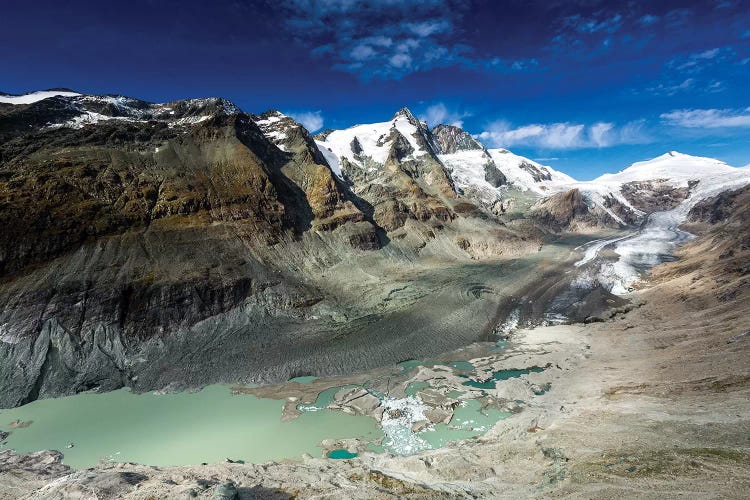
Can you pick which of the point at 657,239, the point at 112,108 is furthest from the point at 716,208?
the point at 112,108

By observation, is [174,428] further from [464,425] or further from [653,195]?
[653,195]

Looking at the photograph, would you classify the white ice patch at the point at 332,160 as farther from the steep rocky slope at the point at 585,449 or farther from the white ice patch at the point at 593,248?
the steep rocky slope at the point at 585,449

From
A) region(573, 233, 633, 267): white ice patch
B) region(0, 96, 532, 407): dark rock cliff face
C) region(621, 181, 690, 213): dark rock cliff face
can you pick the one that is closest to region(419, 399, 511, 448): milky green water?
region(0, 96, 532, 407): dark rock cliff face

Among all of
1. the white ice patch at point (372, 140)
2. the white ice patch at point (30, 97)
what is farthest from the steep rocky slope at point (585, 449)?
the white ice patch at point (372, 140)

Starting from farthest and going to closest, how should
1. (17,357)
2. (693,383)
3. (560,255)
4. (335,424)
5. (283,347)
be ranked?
1. (560,255)
2. (283,347)
3. (17,357)
4. (335,424)
5. (693,383)

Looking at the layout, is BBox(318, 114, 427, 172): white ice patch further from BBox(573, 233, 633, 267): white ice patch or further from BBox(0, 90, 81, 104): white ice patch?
BBox(0, 90, 81, 104): white ice patch

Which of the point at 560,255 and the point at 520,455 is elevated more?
the point at 560,255

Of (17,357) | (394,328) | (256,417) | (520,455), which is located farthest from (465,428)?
(17,357)

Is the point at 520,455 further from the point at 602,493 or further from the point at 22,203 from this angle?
the point at 22,203

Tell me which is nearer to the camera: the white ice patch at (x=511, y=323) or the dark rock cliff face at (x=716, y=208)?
the white ice patch at (x=511, y=323)
